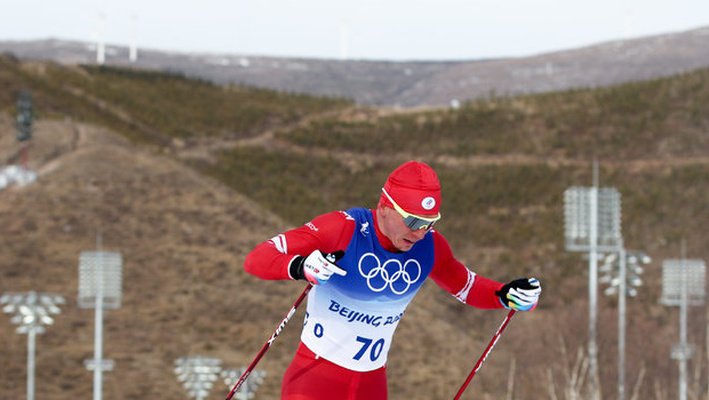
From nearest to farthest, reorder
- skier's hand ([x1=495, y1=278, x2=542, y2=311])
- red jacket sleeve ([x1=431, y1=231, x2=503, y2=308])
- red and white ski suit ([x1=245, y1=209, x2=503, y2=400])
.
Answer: red and white ski suit ([x1=245, y1=209, x2=503, y2=400]), skier's hand ([x1=495, y1=278, x2=542, y2=311]), red jacket sleeve ([x1=431, y1=231, x2=503, y2=308])

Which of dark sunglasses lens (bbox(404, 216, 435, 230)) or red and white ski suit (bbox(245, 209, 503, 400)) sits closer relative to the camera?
dark sunglasses lens (bbox(404, 216, 435, 230))

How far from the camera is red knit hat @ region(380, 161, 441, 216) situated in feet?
27.3

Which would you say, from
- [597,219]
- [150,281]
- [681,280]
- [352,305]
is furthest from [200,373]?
[352,305]

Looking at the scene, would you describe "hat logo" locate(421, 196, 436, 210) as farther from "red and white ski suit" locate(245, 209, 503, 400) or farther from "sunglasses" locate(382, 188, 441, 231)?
"red and white ski suit" locate(245, 209, 503, 400)

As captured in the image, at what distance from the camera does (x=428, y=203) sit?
833cm

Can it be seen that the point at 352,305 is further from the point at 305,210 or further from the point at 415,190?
the point at 305,210

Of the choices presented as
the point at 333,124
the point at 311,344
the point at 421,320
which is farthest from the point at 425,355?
the point at 311,344

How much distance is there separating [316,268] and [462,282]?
1.96 m

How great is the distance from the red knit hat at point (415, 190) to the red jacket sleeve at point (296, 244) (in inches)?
14.4

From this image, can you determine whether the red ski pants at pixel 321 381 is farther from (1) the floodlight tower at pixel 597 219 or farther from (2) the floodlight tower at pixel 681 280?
(2) the floodlight tower at pixel 681 280

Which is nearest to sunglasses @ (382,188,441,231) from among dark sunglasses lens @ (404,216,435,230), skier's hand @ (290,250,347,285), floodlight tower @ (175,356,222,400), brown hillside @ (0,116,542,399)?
dark sunglasses lens @ (404,216,435,230)

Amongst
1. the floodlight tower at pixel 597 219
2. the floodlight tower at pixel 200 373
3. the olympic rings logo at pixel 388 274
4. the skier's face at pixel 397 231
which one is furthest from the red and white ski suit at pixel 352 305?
the floodlight tower at pixel 597 219

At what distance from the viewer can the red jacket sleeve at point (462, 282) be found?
9.22 meters

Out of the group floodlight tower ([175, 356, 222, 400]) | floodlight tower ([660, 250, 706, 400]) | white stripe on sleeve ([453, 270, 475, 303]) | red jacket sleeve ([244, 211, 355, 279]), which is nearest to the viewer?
red jacket sleeve ([244, 211, 355, 279])
